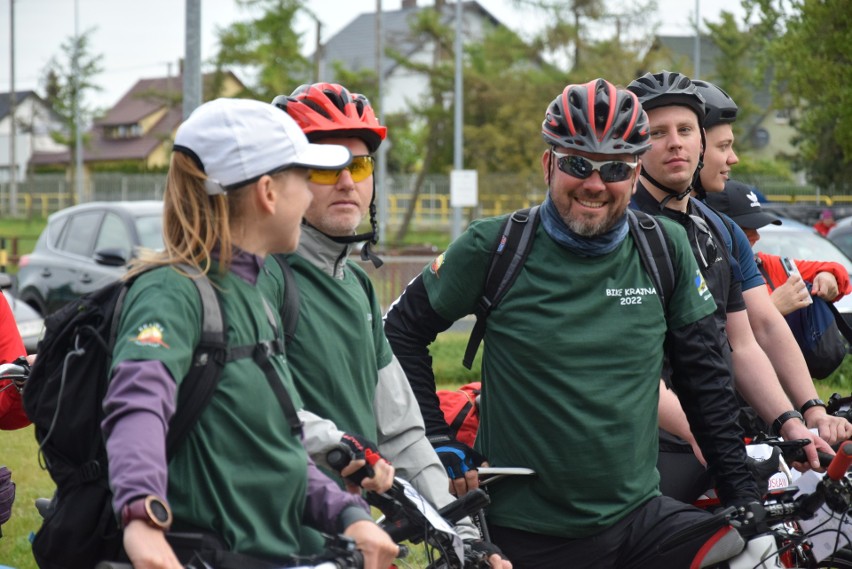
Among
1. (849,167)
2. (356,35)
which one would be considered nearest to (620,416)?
(849,167)

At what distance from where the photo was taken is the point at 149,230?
13305mm

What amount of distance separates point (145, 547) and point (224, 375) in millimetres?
437

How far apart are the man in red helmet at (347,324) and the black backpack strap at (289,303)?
0.05 ft

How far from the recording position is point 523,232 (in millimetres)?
3854

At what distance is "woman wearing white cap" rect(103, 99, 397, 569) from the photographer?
7.82ft

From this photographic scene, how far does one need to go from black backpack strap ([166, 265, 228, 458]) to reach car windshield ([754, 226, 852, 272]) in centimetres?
1077

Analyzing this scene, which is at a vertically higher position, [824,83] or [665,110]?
[824,83]

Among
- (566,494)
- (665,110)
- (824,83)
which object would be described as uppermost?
(824,83)

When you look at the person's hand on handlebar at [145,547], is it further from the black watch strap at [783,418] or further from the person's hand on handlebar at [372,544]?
the black watch strap at [783,418]

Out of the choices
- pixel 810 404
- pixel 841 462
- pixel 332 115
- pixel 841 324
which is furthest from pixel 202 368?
pixel 841 324

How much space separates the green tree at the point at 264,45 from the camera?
40.4 metres

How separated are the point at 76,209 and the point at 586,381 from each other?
11.7 meters

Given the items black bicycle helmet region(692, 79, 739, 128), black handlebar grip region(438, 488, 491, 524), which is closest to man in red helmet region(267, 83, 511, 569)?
black handlebar grip region(438, 488, 491, 524)

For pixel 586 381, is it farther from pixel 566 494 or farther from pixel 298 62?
pixel 298 62
